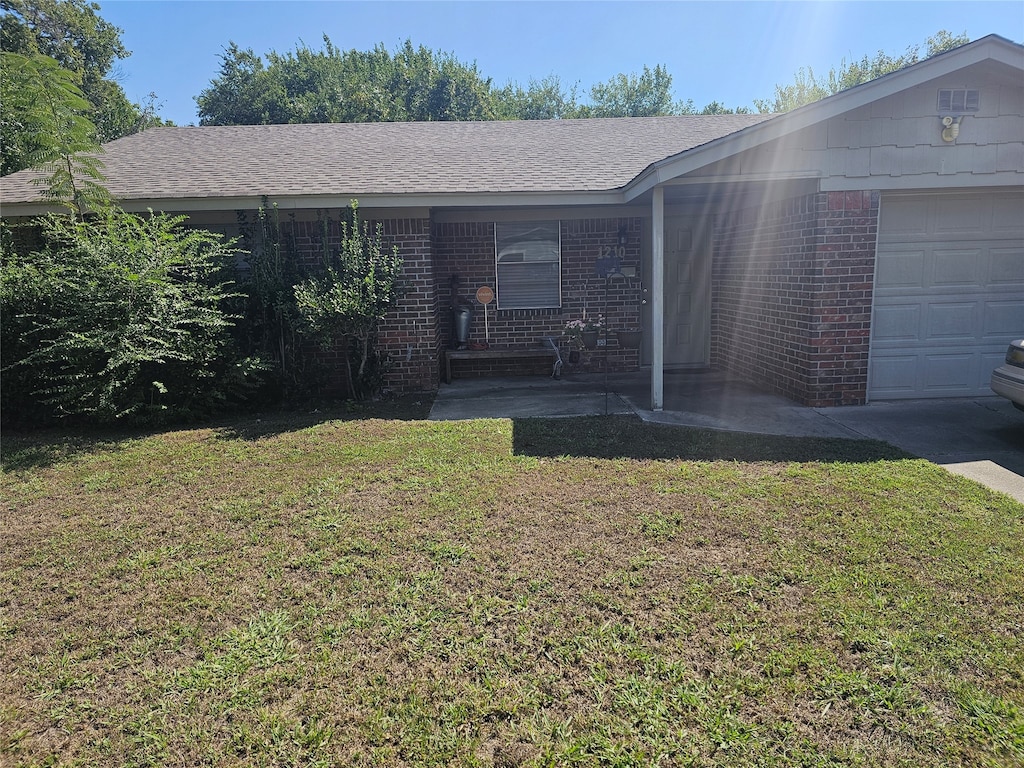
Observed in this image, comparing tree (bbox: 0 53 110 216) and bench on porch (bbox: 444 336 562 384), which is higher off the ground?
tree (bbox: 0 53 110 216)

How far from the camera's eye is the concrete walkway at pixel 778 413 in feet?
16.8

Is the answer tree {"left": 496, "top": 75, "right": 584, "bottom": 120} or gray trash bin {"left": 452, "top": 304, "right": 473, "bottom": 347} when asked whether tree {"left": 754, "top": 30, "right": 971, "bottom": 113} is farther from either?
gray trash bin {"left": 452, "top": 304, "right": 473, "bottom": 347}

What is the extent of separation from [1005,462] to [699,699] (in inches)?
166

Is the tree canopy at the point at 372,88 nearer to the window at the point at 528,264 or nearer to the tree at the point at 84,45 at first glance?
the tree at the point at 84,45

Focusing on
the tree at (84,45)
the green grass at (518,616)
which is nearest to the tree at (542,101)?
the tree at (84,45)

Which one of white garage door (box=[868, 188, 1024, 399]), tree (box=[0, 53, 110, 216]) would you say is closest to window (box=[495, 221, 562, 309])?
white garage door (box=[868, 188, 1024, 399])

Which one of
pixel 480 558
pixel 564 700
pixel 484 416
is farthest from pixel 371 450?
pixel 564 700

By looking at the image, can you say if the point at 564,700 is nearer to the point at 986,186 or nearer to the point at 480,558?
the point at 480,558

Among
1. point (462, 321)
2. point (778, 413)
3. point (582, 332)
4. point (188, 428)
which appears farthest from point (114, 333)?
point (778, 413)

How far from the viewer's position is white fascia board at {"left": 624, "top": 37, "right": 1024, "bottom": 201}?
5758 mm

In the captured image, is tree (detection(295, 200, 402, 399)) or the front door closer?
tree (detection(295, 200, 402, 399))

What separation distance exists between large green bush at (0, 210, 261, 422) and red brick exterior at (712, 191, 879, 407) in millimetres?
6277

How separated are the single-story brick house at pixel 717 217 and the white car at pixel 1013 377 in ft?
4.22

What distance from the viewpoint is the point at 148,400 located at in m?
6.61
